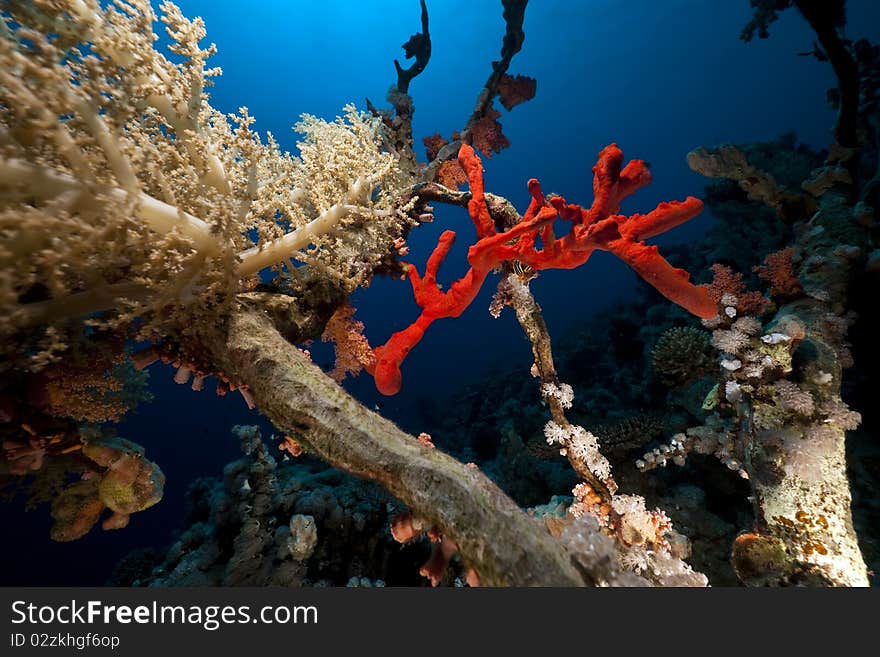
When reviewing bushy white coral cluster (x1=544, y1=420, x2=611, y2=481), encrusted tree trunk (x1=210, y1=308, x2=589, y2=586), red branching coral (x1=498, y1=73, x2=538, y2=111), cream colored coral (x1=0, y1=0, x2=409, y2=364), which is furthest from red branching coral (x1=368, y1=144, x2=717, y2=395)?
red branching coral (x1=498, y1=73, x2=538, y2=111)

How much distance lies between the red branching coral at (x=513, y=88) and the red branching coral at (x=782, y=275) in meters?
3.90

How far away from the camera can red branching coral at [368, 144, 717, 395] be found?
2576 millimetres

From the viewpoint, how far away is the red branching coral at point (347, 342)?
11.4ft

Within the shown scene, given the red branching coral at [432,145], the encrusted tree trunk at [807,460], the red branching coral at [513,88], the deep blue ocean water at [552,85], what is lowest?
the encrusted tree trunk at [807,460]

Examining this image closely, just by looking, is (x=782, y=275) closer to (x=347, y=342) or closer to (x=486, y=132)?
(x=486, y=132)

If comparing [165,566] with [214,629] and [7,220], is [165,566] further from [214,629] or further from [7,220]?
[7,220]

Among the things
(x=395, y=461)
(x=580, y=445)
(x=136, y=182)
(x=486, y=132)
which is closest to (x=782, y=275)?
(x=580, y=445)

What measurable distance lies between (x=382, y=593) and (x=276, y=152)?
10.7 feet

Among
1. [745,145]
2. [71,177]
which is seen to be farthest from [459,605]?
[745,145]

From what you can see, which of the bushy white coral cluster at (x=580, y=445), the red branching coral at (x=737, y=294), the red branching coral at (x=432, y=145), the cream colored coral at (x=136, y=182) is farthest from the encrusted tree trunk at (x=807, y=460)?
the red branching coral at (x=432, y=145)

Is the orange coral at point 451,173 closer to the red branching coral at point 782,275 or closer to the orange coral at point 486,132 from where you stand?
the orange coral at point 486,132

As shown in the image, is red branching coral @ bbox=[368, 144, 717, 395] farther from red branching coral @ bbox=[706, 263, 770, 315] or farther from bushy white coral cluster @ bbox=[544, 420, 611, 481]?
red branching coral @ bbox=[706, 263, 770, 315]

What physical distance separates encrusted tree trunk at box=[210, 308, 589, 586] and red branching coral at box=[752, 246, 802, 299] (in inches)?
197

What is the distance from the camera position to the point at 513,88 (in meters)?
5.19
